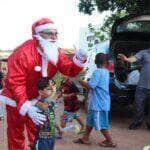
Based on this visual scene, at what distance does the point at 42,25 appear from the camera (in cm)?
620

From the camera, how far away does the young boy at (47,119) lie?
5.84m

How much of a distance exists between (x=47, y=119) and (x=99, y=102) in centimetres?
271

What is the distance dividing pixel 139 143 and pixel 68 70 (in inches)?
114

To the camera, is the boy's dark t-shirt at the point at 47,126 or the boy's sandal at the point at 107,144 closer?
Result: the boy's dark t-shirt at the point at 47,126

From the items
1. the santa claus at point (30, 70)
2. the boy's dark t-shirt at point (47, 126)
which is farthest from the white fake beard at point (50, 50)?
the boy's dark t-shirt at point (47, 126)

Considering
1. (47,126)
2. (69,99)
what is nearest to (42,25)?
(47,126)

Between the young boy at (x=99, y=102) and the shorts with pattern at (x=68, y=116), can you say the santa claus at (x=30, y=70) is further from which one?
the shorts with pattern at (x=68, y=116)

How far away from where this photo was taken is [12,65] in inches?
235

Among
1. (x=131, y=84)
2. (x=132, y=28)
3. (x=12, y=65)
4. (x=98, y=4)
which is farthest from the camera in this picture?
(x=98, y=4)

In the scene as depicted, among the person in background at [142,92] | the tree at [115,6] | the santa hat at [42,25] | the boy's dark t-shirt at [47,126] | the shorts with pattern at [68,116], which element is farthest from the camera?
the tree at [115,6]

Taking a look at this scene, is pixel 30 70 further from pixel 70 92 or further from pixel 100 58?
pixel 70 92

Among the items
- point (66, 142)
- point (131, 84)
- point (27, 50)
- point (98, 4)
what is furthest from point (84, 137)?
point (98, 4)

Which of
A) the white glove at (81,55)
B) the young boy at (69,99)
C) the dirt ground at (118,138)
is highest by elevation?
the white glove at (81,55)

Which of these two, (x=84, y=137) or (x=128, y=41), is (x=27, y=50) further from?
(x=128, y=41)
